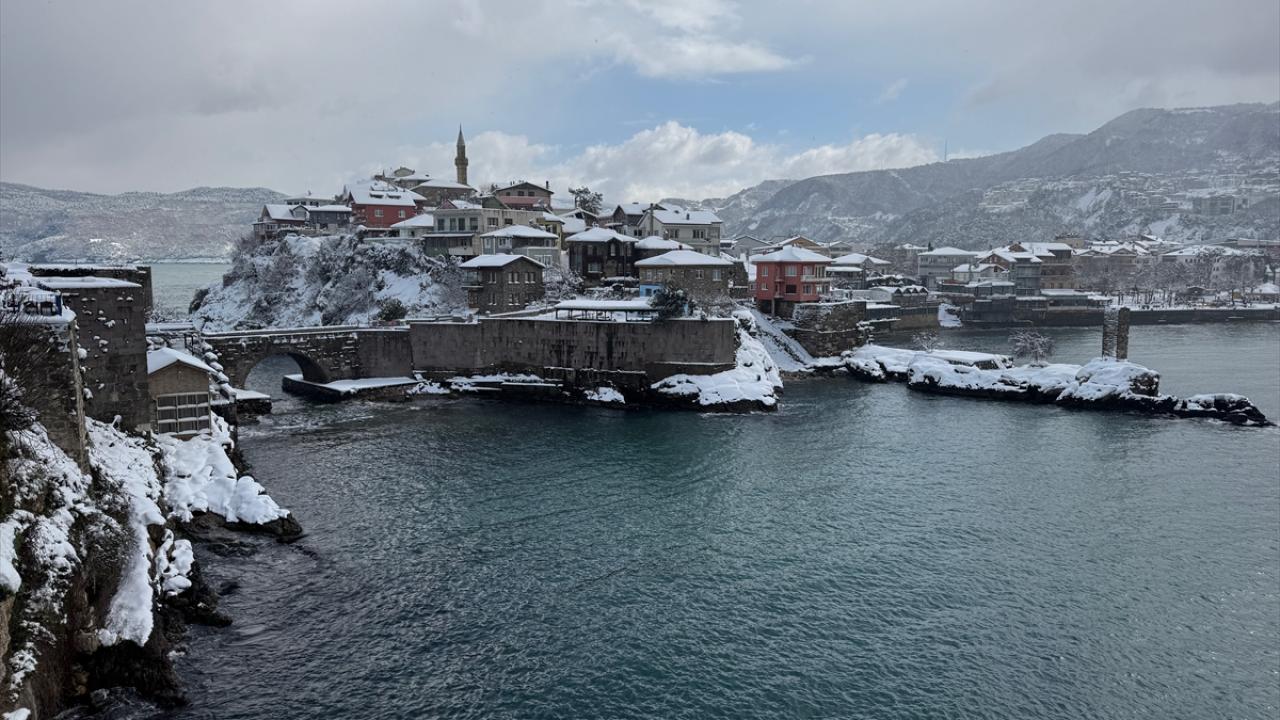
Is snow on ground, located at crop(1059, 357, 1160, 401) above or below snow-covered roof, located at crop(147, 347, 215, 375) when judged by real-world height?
below

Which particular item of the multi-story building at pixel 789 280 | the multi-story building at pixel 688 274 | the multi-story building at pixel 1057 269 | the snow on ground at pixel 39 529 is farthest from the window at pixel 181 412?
the multi-story building at pixel 1057 269

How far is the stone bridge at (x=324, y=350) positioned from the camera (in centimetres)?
3725

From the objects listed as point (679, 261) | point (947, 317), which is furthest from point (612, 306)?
point (947, 317)

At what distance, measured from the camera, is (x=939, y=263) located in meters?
105

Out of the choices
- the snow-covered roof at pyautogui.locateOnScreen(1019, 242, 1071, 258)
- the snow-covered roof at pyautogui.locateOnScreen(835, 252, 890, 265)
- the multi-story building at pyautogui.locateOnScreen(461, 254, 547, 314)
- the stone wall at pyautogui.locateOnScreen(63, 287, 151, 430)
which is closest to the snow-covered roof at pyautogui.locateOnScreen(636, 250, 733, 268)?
the multi-story building at pyautogui.locateOnScreen(461, 254, 547, 314)

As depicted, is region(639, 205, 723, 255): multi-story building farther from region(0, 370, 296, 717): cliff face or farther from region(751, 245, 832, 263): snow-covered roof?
region(0, 370, 296, 717): cliff face

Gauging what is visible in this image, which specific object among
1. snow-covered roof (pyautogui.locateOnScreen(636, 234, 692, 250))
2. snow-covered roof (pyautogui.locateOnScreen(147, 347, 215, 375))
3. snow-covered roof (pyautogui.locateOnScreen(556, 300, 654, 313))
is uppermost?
snow-covered roof (pyautogui.locateOnScreen(636, 234, 692, 250))

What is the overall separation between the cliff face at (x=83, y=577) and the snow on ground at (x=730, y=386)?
24.8m

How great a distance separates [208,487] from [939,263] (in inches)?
3973

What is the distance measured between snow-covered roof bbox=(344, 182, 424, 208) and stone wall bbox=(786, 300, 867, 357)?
3722 cm

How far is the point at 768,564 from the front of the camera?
19406 mm

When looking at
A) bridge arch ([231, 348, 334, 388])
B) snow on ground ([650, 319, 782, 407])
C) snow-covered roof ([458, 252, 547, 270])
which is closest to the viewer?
bridge arch ([231, 348, 334, 388])

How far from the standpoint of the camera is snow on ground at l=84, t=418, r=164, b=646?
516 inches

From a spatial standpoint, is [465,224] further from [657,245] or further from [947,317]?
[947,317]
